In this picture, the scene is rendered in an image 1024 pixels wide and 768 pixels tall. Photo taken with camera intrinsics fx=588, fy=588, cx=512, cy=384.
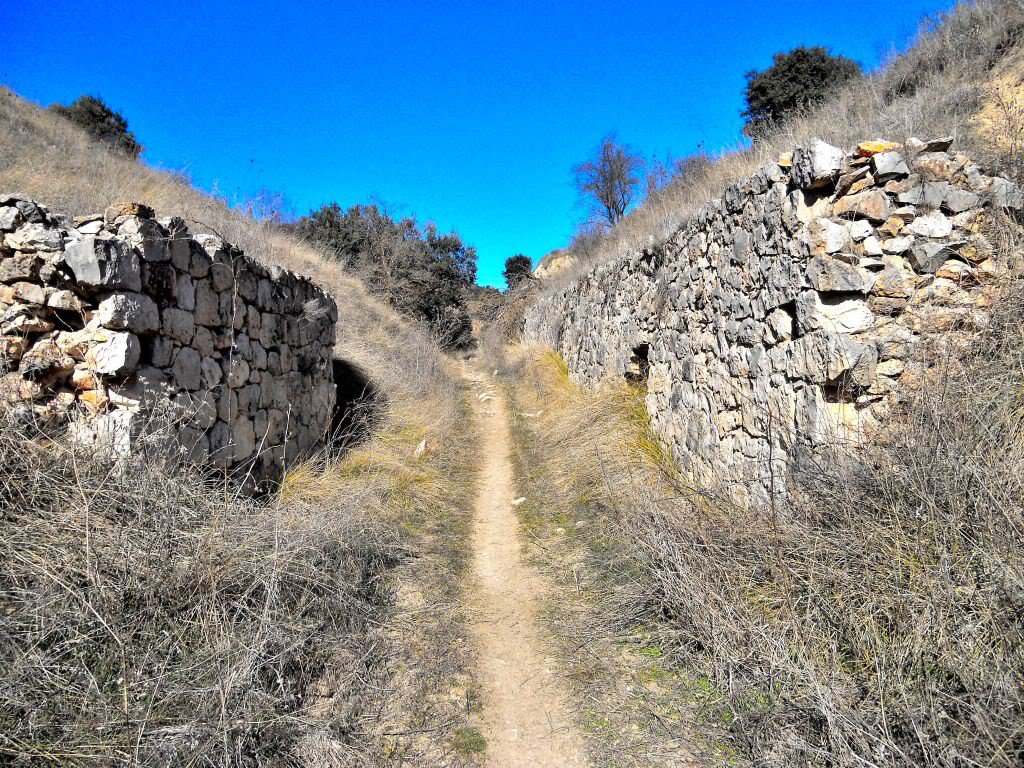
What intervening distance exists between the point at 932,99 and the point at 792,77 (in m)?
14.0

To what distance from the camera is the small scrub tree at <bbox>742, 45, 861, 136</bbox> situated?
1667 cm

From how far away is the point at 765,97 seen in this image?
17609 mm

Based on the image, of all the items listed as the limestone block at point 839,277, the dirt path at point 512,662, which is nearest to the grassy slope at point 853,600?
the dirt path at point 512,662

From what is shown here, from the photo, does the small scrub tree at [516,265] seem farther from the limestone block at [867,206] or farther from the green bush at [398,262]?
the limestone block at [867,206]

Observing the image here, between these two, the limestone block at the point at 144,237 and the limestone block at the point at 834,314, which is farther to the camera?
the limestone block at the point at 144,237

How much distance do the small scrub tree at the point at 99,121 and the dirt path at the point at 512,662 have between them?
59.9 ft

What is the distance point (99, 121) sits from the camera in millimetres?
19859

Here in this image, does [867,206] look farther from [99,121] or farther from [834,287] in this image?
[99,121]

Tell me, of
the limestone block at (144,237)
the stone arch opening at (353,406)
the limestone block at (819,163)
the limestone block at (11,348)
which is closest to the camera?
the limestone block at (11,348)

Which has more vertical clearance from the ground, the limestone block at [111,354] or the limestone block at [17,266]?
the limestone block at [17,266]

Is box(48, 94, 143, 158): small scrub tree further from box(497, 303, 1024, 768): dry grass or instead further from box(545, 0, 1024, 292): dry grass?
box(497, 303, 1024, 768): dry grass

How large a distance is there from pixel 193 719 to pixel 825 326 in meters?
4.19

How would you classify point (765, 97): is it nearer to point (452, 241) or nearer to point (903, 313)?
point (452, 241)

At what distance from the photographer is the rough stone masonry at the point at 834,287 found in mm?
3811
